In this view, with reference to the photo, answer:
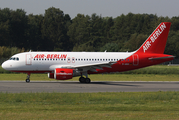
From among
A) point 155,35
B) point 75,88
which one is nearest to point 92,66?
point 75,88

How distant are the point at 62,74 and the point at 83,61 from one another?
445cm

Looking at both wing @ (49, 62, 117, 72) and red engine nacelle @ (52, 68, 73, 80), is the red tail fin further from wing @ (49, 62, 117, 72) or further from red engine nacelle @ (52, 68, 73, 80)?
red engine nacelle @ (52, 68, 73, 80)

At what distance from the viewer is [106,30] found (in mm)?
150375

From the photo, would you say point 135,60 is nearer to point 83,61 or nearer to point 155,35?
point 155,35

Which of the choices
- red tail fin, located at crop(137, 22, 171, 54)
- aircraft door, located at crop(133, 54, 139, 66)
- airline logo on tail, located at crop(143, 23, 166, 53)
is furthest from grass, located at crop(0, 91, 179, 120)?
airline logo on tail, located at crop(143, 23, 166, 53)

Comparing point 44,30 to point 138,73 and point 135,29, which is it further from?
point 138,73

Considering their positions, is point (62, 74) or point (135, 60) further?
point (135, 60)

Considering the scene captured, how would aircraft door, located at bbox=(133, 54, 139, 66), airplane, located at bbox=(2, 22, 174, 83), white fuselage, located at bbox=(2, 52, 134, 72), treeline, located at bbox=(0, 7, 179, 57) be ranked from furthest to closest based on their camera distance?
1. treeline, located at bbox=(0, 7, 179, 57)
2. aircraft door, located at bbox=(133, 54, 139, 66)
3. white fuselage, located at bbox=(2, 52, 134, 72)
4. airplane, located at bbox=(2, 22, 174, 83)

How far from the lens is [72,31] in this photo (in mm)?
150750

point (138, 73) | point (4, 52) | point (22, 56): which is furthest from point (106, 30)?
point (22, 56)

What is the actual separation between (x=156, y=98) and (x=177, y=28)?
123m

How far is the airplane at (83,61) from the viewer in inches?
1363

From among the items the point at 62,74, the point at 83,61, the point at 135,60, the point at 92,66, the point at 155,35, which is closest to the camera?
the point at 62,74

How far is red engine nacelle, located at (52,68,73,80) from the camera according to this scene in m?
32.6
